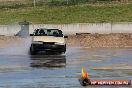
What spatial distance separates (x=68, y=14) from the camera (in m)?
47.5

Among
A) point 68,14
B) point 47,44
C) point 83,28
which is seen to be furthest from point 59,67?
point 68,14

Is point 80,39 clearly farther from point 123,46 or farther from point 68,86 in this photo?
point 68,86

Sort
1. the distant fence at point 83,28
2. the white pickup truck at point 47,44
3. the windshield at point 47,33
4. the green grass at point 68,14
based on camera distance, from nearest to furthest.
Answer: the white pickup truck at point 47,44 < the windshield at point 47,33 < the distant fence at point 83,28 < the green grass at point 68,14

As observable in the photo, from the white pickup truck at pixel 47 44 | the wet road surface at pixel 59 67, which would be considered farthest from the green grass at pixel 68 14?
the white pickup truck at pixel 47 44

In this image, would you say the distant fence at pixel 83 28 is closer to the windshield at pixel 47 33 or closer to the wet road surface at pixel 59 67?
the wet road surface at pixel 59 67

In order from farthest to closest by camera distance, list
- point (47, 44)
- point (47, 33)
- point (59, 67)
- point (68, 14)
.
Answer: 1. point (68, 14)
2. point (47, 33)
3. point (47, 44)
4. point (59, 67)

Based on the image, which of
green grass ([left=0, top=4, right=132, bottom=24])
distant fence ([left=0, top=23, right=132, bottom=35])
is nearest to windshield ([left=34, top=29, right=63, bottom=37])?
distant fence ([left=0, top=23, right=132, bottom=35])

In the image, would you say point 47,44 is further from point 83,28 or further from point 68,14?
point 68,14

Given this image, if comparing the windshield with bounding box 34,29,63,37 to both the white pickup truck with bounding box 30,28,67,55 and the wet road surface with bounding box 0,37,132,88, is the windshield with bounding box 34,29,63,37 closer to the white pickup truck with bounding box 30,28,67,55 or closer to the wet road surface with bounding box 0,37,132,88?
the white pickup truck with bounding box 30,28,67,55

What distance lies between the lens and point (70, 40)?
37.8 meters

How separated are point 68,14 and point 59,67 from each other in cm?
2457

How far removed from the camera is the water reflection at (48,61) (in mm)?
24125

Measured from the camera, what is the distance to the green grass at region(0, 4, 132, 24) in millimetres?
44750

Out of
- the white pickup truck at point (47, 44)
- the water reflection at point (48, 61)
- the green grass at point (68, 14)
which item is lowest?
the water reflection at point (48, 61)
